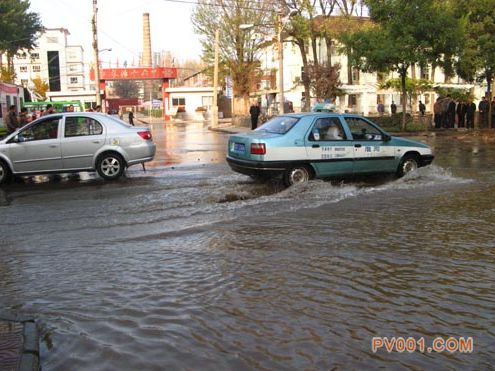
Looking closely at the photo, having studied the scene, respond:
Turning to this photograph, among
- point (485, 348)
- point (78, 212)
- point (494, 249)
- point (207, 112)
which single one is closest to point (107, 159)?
point (78, 212)

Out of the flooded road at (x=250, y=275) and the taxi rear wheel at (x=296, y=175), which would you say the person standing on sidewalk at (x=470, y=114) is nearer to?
the flooded road at (x=250, y=275)

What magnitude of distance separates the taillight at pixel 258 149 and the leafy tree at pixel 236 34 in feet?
119

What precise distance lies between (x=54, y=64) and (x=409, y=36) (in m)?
106

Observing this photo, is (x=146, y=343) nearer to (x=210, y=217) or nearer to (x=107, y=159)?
(x=210, y=217)

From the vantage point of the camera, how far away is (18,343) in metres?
3.88

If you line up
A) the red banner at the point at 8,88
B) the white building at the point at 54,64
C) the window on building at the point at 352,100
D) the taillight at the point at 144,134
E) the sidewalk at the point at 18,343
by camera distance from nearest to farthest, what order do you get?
the sidewalk at the point at 18,343 < the taillight at the point at 144,134 < the red banner at the point at 8,88 < the window on building at the point at 352,100 < the white building at the point at 54,64

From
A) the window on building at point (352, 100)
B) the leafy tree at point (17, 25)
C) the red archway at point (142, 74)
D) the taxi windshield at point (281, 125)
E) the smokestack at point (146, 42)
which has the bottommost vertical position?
the taxi windshield at point (281, 125)

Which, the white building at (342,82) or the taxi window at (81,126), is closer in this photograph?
the taxi window at (81,126)

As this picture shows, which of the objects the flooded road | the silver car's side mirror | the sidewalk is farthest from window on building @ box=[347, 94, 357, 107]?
the sidewalk

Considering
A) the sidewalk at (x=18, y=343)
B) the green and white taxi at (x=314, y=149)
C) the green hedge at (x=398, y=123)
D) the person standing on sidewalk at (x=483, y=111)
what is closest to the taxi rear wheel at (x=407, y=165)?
the green and white taxi at (x=314, y=149)

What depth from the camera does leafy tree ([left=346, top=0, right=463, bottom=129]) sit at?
26.2 meters

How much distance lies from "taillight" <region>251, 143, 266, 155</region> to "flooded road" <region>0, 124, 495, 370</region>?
29.6 inches

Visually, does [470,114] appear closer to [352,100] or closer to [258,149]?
[258,149]

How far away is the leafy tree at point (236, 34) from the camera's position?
153 ft
